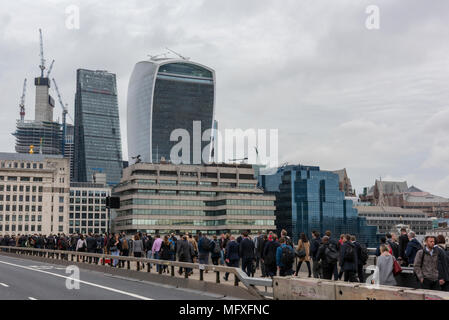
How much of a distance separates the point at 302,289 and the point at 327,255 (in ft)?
15.5

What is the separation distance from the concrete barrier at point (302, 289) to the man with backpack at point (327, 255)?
3.80 metres

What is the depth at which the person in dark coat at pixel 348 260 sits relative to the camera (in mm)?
18797

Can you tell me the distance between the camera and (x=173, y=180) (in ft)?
574

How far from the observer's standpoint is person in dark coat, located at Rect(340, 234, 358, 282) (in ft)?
61.7

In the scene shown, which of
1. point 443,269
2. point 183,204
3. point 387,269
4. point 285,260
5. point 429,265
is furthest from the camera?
point 183,204

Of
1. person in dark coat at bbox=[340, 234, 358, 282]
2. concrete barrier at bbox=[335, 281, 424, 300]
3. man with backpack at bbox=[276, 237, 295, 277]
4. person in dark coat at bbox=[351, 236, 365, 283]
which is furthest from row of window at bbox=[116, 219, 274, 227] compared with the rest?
concrete barrier at bbox=[335, 281, 424, 300]

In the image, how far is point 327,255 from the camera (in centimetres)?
1986

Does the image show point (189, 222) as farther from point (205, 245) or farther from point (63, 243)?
point (205, 245)

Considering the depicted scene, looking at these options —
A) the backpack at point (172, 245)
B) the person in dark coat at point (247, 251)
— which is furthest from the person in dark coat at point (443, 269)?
the backpack at point (172, 245)

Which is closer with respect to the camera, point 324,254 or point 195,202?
point 324,254

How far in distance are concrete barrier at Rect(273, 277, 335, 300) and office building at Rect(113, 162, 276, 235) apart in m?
149

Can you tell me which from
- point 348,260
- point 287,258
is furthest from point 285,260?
point 348,260
